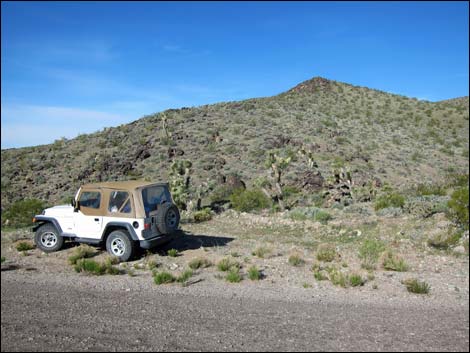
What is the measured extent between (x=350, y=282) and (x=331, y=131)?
3626 cm

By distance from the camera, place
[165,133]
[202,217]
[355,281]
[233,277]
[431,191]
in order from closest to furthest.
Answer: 1. [355,281]
2. [233,277]
3. [202,217]
4. [431,191]
5. [165,133]

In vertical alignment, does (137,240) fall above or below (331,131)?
below

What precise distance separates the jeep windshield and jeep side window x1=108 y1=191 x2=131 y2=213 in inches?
15.0

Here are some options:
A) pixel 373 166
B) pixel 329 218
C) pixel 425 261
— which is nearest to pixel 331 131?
pixel 373 166

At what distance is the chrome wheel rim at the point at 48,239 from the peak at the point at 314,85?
56.6 m

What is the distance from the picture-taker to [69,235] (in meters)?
8.80

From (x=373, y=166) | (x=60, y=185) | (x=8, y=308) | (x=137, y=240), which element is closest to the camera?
(x=8, y=308)

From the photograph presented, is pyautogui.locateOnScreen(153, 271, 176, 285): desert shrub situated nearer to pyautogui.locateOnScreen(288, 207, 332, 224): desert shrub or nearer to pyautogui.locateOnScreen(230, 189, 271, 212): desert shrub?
pyautogui.locateOnScreen(288, 207, 332, 224): desert shrub

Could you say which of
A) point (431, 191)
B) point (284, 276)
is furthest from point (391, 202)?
point (284, 276)

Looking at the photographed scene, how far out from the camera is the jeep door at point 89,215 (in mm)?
8742

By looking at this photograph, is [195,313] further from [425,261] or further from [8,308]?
[425,261]

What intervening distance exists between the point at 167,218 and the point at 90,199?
6.06 feet

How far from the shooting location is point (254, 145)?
37125mm

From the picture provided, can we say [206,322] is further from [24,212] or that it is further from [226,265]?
[24,212]
